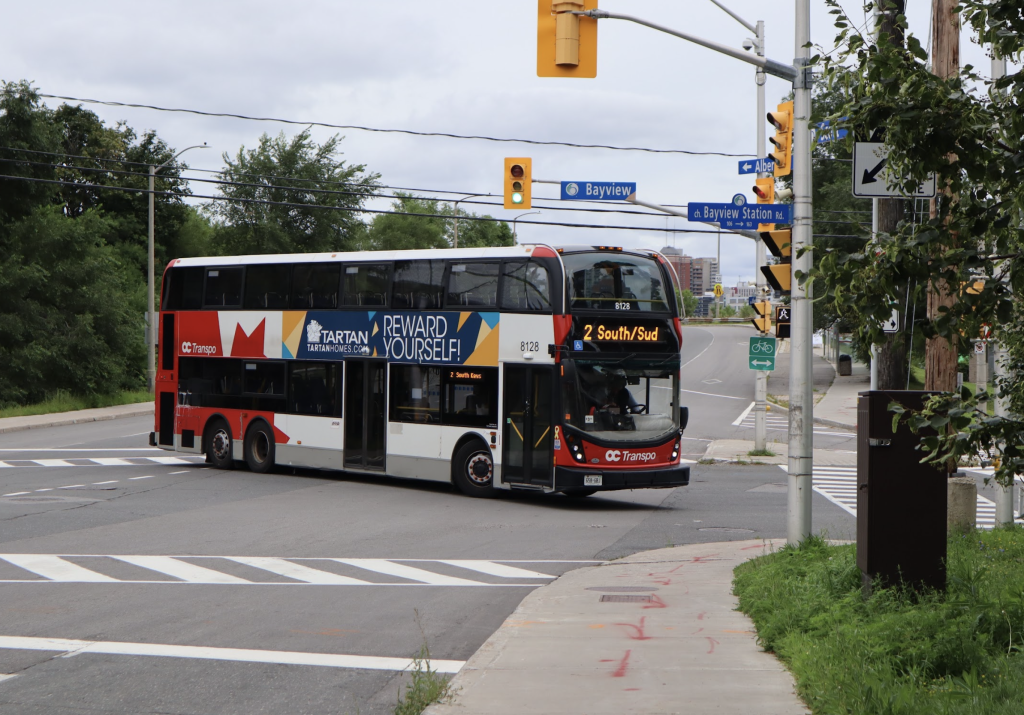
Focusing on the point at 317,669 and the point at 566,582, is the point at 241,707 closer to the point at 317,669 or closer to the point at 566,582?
the point at 317,669

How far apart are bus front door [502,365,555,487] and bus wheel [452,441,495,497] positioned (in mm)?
530

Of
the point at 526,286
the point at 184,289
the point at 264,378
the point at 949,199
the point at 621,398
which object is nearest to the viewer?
the point at 949,199

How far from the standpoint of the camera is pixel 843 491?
66.5 feet

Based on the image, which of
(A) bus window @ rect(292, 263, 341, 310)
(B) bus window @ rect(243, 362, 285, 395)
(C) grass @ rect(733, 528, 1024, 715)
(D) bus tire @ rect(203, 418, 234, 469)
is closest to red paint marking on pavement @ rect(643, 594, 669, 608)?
(C) grass @ rect(733, 528, 1024, 715)

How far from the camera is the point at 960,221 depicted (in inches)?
215

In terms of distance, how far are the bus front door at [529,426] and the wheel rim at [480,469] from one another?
1.66ft

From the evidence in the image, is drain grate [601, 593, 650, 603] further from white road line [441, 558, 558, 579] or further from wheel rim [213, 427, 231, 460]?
wheel rim [213, 427, 231, 460]

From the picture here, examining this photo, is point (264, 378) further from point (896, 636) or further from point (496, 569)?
point (896, 636)

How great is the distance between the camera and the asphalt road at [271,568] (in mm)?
7312

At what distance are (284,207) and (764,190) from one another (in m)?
53.5

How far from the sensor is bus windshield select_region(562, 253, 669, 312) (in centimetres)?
1719

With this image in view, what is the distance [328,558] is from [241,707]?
5.91 m

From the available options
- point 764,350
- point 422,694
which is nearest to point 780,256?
point 422,694

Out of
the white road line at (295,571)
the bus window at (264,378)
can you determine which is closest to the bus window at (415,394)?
the bus window at (264,378)
